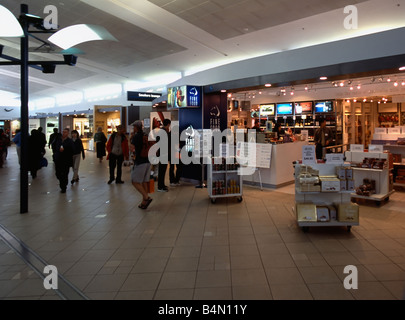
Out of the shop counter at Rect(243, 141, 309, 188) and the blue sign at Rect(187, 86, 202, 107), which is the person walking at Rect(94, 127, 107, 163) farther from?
the shop counter at Rect(243, 141, 309, 188)

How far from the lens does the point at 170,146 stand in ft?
27.5

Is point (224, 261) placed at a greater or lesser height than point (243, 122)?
lesser

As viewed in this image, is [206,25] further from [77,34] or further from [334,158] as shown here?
[334,158]

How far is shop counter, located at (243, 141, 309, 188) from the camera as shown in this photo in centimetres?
825

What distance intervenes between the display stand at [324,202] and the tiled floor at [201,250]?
17cm

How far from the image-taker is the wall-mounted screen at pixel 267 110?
14.9 m

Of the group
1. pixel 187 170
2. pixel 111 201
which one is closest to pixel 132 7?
pixel 187 170

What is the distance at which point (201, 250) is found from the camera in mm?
4121

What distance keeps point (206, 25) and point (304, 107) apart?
6021mm

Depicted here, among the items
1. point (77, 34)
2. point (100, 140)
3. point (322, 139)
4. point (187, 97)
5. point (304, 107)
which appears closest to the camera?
point (77, 34)
